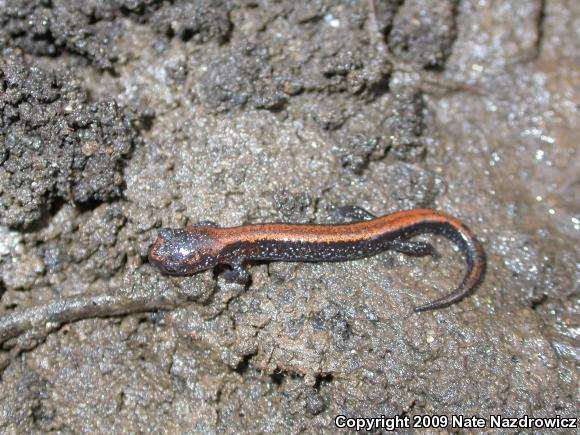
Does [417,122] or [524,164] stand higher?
[417,122]

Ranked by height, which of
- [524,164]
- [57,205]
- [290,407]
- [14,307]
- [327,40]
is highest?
[327,40]

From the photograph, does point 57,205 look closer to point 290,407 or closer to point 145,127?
point 145,127

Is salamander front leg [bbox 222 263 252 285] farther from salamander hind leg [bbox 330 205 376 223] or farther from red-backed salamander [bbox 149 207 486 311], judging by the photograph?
salamander hind leg [bbox 330 205 376 223]

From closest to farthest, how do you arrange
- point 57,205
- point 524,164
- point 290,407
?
point 290,407, point 57,205, point 524,164

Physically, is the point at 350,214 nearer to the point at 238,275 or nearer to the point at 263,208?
the point at 263,208

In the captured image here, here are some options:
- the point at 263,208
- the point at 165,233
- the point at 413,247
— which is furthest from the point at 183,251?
the point at 413,247

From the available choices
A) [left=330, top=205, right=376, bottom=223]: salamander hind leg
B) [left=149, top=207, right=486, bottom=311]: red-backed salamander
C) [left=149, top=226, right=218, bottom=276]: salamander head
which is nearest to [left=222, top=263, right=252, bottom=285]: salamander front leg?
[left=149, top=207, right=486, bottom=311]: red-backed salamander

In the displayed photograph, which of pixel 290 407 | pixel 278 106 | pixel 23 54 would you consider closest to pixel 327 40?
pixel 278 106
